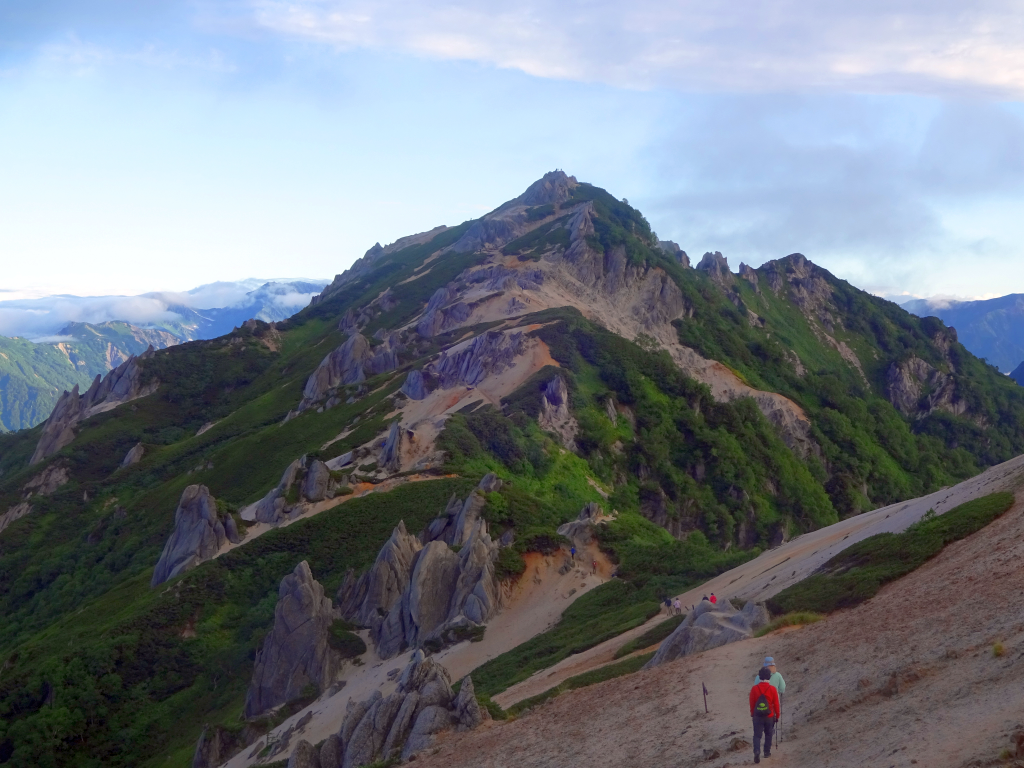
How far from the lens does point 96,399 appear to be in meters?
132

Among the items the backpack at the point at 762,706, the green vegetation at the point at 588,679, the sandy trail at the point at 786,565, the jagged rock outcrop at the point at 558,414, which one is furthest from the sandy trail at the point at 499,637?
the jagged rock outcrop at the point at 558,414

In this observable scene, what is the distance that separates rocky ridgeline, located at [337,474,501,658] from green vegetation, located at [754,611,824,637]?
20085 millimetres

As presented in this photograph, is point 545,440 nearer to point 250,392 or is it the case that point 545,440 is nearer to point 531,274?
point 531,274

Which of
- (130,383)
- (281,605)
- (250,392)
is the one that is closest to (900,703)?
(281,605)

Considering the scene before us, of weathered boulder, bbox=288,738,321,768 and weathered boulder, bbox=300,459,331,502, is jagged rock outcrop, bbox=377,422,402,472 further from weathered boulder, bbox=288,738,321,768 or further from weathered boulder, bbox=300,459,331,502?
weathered boulder, bbox=288,738,321,768

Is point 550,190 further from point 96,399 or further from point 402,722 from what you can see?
point 402,722

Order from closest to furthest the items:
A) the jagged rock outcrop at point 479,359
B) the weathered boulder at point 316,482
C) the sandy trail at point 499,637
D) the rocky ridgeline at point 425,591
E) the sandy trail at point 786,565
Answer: the sandy trail at point 786,565, the sandy trail at point 499,637, the rocky ridgeline at point 425,591, the weathered boulder at point 316,482, the jagged rock outcrop at point 479,359

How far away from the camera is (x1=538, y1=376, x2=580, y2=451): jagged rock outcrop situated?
70.8 meters

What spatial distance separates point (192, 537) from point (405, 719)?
38360mm

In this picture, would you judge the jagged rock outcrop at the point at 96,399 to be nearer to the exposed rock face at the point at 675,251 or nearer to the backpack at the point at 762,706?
the exposed rock face at the point at 675,251

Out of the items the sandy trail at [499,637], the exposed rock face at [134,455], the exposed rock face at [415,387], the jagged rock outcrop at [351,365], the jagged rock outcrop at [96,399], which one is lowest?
the sandy trail at [499,637]

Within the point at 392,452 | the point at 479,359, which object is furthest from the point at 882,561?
the point at 479,359

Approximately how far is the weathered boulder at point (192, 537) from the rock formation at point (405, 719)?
33.7 metres

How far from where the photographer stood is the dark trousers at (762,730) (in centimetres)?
1596
